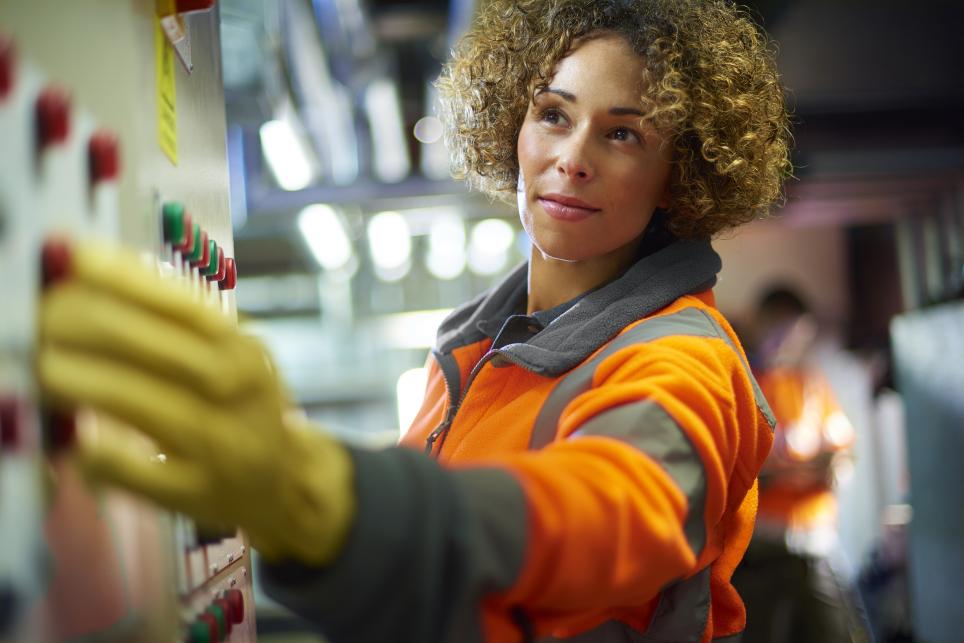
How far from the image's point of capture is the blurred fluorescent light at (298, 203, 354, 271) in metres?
4.38

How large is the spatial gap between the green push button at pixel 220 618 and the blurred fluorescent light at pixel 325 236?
3211 millimetres

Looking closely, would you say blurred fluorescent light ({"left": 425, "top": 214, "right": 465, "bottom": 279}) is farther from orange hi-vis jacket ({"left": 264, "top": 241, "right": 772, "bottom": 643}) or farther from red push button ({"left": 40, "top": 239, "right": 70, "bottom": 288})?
red push button ({"left": 40, "top": 239, "right": 70, "bottom": 288})

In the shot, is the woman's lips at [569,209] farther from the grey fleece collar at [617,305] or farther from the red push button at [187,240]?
the red push button at [187,240]

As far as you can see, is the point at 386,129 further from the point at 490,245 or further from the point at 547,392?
the point at 547,392

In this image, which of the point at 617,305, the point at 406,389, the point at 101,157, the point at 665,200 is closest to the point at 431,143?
the point at 406,389

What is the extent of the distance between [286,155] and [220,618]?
320cm

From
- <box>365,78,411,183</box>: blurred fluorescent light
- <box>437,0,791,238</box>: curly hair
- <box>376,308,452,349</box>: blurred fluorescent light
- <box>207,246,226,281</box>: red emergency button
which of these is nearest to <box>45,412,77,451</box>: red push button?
<box>207,246,226,281</box>: red emergency button

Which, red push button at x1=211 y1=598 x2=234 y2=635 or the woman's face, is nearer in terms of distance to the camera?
red push button at x1=211 y1=598 x2=234 y2=635

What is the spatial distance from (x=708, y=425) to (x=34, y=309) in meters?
0.64

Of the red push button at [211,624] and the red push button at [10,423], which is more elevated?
the red push button at [10,423]

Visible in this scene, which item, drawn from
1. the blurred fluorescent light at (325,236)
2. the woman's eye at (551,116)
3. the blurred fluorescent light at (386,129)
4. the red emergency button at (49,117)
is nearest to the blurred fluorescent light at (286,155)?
the blurred fluorescent light at (325,236)

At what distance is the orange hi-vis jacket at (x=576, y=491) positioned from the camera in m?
0.78

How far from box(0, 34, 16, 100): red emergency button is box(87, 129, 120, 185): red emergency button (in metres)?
0.13

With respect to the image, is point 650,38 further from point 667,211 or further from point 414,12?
point 414,12
